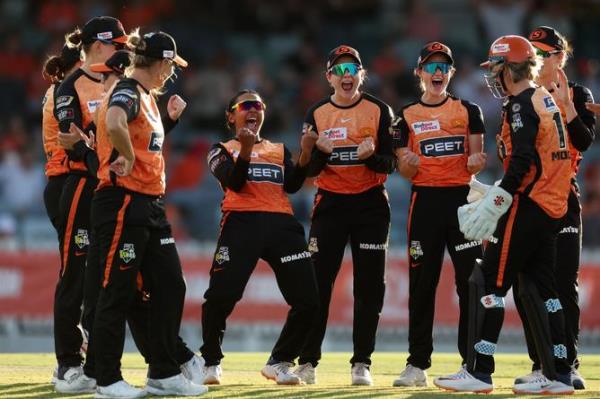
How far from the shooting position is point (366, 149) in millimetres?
10055

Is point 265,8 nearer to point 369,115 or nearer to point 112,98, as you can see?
point 369,115

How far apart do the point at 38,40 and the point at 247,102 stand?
13.4 metres

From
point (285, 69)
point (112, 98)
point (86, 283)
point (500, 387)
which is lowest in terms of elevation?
point (500, 387)

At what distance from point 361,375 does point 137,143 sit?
8.95ft

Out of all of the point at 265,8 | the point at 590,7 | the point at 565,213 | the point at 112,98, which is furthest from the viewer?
the point at 265,8

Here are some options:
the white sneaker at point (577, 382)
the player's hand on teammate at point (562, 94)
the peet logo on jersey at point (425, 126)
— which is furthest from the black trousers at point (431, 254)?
the player's hand on teammate at point (562, 94)

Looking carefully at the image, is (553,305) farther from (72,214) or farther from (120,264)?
(72,214)

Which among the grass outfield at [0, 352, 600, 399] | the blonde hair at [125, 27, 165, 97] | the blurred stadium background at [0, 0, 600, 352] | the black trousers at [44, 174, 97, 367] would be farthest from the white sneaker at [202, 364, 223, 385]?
the blurred stadium background at [0, 0, 600, 352]

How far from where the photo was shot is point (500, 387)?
979 centimetres

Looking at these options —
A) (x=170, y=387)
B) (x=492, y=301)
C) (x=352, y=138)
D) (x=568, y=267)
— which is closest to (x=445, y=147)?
(x=352, y=138)

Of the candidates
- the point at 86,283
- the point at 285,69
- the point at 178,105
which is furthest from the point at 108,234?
the point at 285,69

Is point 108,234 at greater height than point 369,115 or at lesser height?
lesser

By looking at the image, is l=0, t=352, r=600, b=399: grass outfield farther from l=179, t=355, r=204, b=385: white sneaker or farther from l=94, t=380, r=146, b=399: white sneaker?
l=94, t=380, r=146, b=399: white sneaker

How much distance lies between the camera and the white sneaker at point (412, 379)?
9.97 metres
